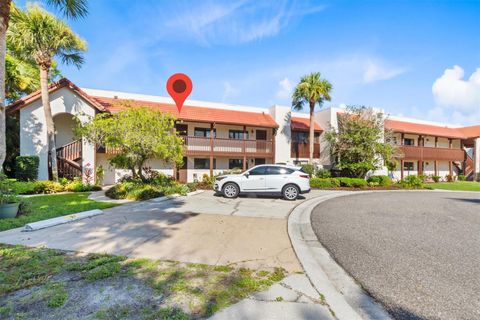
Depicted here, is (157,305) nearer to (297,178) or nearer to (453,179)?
(297,178)

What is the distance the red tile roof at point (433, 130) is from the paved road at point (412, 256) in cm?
1833

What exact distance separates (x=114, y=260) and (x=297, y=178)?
28.5ft

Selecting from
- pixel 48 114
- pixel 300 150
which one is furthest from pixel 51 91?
pixel 300 150

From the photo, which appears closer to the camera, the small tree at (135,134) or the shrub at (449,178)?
the small tree at (135,134)

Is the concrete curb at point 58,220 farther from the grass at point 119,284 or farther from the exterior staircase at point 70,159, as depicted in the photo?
the exterior staircase at point 70,159

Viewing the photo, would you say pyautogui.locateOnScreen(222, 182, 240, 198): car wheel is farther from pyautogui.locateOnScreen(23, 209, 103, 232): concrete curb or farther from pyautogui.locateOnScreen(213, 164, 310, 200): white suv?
pyautogui.locateOnScreen(23, 209, 103, 232): concrete curb

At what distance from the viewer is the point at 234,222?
666 cm

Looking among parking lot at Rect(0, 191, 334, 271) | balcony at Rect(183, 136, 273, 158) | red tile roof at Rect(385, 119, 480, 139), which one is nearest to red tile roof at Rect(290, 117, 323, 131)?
balcony at Rect(183, 136, 273, 158)

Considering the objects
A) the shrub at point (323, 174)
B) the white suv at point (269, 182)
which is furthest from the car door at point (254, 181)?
the shrub at point (323, 174)

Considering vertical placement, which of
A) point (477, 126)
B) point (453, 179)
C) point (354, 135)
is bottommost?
point (453, 179)

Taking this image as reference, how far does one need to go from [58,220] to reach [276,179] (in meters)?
8.23

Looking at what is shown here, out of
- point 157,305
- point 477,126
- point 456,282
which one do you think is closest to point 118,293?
point 157,305

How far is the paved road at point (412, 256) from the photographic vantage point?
2.86m

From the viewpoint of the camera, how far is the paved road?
113 inches
